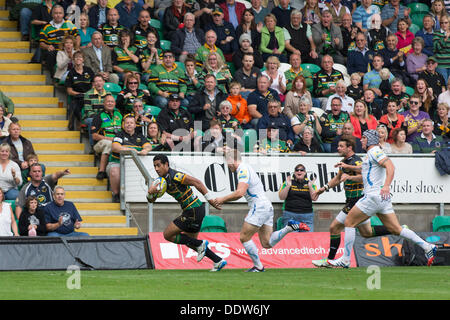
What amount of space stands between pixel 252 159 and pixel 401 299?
30.7 feet

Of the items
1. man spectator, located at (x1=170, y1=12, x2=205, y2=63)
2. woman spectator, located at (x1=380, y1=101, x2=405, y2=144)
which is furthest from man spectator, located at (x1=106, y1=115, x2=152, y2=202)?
woman spectator, located at (x1=380, y1=101, x2=405, y2=144)

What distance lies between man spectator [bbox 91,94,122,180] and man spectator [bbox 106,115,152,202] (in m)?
0.22

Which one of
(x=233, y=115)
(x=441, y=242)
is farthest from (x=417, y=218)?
(x=233, y=115)

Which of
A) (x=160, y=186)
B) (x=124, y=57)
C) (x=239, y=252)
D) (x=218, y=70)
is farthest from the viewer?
(x=218, y=70)

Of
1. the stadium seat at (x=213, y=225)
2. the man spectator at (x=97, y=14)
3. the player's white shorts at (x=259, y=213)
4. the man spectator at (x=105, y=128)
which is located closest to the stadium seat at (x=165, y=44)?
the man spectator at (x=97, y=14)

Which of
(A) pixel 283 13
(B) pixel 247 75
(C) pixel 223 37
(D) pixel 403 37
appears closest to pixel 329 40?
(A) pixel 283 13

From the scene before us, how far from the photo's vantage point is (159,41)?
21141mm

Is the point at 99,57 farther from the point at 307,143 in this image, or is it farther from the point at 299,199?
the point at 299,199

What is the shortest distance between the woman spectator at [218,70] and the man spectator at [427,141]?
4598 mm

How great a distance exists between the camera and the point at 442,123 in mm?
20859

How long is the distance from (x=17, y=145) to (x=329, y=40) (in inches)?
359

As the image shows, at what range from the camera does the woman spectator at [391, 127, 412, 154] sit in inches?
768

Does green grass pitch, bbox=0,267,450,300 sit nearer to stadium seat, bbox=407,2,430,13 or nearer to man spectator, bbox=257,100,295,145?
man spectator, bbox=257,100,295,145
